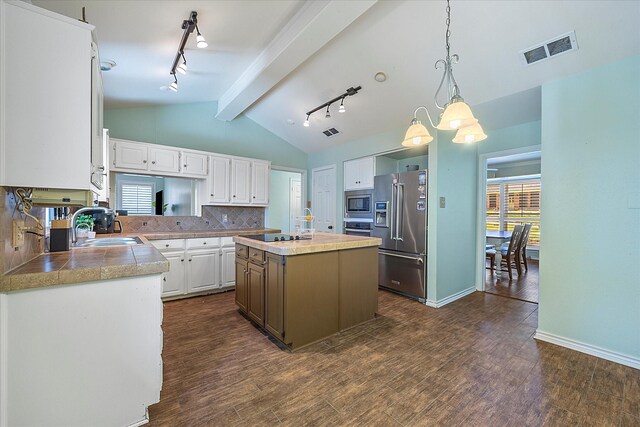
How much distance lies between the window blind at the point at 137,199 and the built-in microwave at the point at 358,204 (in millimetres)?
3177

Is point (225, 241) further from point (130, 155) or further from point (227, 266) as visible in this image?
point (130, 155)

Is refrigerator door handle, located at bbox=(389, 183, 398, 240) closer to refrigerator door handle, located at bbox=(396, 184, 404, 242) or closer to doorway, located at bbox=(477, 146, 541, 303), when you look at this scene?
refrigerator door handle, located at bbox=(396, 184, 404, 242)

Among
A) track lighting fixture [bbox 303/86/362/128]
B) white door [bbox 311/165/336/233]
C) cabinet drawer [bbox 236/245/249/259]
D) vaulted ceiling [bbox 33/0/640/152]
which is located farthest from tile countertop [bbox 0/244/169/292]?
white door [bbox 311/165/336/233]

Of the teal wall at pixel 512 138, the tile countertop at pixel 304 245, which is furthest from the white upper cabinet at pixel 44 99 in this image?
the teal wall at pixel 512 138

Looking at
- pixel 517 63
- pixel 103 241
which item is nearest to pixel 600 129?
pixel 517 63

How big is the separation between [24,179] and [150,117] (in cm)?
329

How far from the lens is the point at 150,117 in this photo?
13.5 feet

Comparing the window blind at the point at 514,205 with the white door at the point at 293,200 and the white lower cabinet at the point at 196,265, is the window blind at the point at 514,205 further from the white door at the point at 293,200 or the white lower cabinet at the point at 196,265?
the white lower cabinet at the point at 196,265

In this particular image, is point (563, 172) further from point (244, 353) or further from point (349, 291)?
point (244, 353)

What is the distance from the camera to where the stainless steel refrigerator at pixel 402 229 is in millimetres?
3799

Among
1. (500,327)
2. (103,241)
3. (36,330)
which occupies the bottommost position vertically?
(500,327)

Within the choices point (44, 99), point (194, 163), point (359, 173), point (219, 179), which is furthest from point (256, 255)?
point (359, 173)

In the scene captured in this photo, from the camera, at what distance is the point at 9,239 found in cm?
138

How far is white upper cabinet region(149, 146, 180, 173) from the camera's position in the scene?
152 inches
